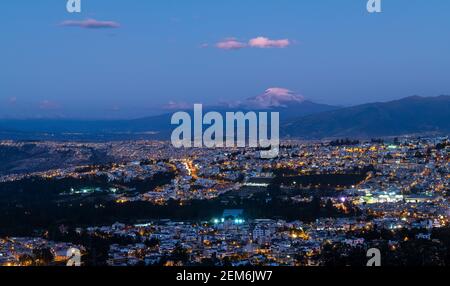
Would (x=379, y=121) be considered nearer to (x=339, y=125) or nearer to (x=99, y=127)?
(x=339, y=125)

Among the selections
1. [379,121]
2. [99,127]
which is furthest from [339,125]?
[99,127]

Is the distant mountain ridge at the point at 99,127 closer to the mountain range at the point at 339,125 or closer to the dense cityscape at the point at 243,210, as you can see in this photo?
the mountain range at the point at 339,125

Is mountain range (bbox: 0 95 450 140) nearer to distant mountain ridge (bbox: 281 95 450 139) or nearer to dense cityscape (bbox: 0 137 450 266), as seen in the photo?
distant mountain ridge (bbox: 281 95 450 139)

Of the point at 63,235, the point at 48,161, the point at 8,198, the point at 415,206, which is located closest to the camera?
the point at 63,235

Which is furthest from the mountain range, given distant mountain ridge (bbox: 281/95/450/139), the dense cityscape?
the dense cityscape
